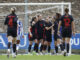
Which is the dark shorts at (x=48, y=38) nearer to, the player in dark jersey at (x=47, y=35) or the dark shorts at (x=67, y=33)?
the player in dark jersey at (x=47, y=35)

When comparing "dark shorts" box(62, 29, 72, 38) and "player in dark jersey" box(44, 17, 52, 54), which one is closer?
"dark shorts" box(62, 29, 72, 38)

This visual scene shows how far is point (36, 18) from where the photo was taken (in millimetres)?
24016

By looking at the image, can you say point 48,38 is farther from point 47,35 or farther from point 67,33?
point 67,33

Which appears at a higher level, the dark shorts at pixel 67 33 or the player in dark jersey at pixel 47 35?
the dark shorts at pixel 67 33

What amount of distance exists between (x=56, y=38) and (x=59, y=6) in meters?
4.50

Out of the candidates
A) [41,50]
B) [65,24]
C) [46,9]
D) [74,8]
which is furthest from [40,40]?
[74,8]

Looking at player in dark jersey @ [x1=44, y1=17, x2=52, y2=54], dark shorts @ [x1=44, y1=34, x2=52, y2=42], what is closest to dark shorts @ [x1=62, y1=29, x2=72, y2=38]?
player in dark jersey @ [x1=44, y1=17, x2=52, y2=54]

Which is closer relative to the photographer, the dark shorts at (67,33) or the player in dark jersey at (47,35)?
the dark shorts at (67,33)

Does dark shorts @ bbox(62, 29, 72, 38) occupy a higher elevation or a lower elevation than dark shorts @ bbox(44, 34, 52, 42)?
higher

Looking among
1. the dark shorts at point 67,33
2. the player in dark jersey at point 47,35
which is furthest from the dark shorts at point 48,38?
the dark shorts at point 67,33

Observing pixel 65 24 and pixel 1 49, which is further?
pixel 1 49

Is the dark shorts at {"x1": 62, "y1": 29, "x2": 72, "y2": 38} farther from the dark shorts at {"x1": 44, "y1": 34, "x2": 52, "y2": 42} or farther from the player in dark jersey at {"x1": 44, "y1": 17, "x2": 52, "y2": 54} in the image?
the dark shorts at {"x1": 44, "y1": 34, "x2": 52, "y2": 42}

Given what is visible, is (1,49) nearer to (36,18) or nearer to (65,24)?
(36,18)

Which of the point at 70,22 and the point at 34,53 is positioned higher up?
the point at 70,22
